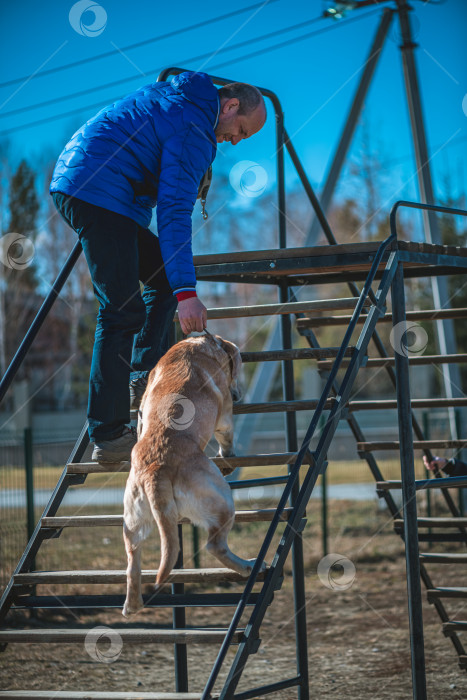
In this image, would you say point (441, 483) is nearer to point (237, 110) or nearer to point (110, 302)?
point (110, 302)

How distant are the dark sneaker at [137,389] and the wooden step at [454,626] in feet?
10.3

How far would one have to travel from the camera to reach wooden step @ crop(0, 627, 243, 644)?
396 centimetres

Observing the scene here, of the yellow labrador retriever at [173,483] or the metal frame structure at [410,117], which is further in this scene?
the metal frame structure at [410,117]

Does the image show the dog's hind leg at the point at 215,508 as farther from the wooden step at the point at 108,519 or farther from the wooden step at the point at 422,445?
the wooden step at the point at 422,445

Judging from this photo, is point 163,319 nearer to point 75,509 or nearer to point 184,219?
point 184,219

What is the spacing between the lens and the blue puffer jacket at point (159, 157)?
423cm

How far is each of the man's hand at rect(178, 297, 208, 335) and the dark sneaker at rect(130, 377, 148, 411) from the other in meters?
0.71

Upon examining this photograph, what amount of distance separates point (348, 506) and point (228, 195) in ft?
75.5

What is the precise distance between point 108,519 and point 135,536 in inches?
33.1

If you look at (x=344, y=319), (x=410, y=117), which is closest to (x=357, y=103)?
(x=410, y=117)

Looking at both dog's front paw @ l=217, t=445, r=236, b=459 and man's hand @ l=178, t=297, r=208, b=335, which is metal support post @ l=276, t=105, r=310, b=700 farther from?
man's hand @ l=178, t=297, r=208, b=335

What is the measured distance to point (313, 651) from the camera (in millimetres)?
8234

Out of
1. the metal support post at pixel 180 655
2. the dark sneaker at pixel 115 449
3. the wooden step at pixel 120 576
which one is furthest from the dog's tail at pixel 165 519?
the metal support post at pixel 180 655

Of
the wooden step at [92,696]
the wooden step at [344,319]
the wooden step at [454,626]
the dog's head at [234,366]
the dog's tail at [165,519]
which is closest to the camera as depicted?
the dog's tail at [165,519]
